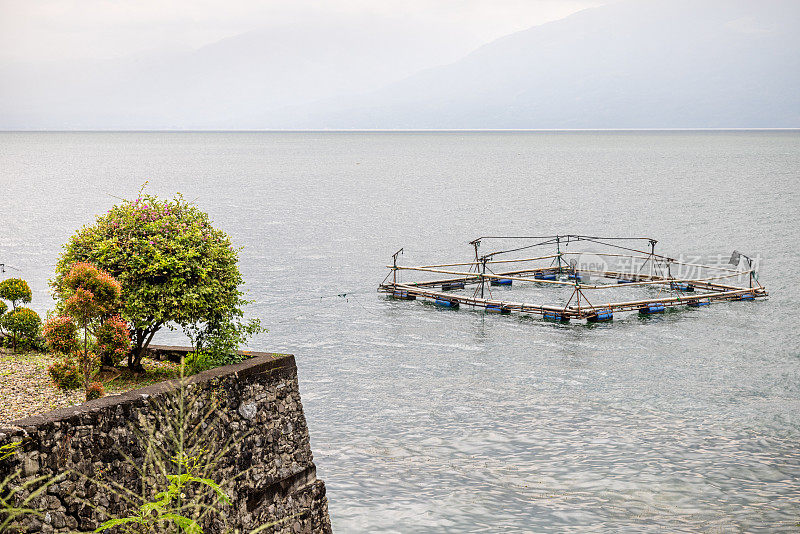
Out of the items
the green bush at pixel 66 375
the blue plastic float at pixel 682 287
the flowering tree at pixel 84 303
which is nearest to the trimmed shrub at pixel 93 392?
the flowering tree at pixel 84 303

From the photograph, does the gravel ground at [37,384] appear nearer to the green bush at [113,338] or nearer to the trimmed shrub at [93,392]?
the trimmed shrub at [93,392]

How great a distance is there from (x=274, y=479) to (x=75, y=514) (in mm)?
5292

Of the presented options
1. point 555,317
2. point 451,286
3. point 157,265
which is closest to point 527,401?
point 555,317

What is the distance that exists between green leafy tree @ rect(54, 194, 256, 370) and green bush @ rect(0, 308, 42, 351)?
3123 millimetres

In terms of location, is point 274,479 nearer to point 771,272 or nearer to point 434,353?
point 434,353

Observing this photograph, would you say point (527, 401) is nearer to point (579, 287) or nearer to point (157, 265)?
point (579, 287)

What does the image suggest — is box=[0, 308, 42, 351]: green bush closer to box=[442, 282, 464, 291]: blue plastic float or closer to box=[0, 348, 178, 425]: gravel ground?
box=[0, 348, 178, 425]: gravel ground

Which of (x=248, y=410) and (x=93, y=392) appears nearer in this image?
(x=93, y=392)

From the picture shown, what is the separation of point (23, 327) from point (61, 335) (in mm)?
5956

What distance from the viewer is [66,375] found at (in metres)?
18.0

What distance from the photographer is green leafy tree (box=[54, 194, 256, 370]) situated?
64.6 feet

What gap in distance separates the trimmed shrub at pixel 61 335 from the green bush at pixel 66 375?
1.46ft

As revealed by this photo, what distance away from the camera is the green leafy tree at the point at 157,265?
19.7 m

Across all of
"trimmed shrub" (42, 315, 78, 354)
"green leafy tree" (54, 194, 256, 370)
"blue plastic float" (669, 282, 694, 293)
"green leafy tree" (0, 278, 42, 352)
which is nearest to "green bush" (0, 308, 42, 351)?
"green leafy tree" (0, 278, 42, 352)
